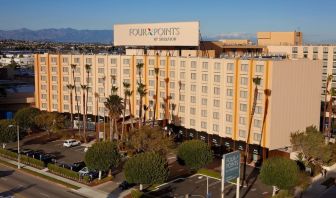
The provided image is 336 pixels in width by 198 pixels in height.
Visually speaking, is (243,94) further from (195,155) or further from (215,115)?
(195,155)

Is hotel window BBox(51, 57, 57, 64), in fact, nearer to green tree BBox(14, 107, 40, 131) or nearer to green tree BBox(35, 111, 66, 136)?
green tree BBox(14, 107, 40, 131)

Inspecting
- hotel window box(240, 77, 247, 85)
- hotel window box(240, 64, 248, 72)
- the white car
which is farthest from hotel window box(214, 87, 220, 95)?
the white car

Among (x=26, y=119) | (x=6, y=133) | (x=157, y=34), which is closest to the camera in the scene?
(x=6, y=133)

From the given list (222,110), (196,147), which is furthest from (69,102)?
(196,147)

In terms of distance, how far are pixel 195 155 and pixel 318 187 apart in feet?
70.9

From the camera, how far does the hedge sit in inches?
3263

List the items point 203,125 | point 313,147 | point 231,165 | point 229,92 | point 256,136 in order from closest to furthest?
point 231,165 → point 313,147 → point 256,136 → point 229,92 → point 203,125

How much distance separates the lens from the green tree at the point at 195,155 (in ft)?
240

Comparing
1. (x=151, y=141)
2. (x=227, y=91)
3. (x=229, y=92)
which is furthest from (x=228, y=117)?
(x=151, y=141)

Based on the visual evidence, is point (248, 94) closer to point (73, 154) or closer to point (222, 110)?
point (222, 110)

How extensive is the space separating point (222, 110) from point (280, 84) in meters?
13.8

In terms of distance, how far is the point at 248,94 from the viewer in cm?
8512

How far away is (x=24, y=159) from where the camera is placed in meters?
86.1

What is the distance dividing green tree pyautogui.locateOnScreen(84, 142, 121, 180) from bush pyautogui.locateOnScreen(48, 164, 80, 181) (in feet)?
13.8
